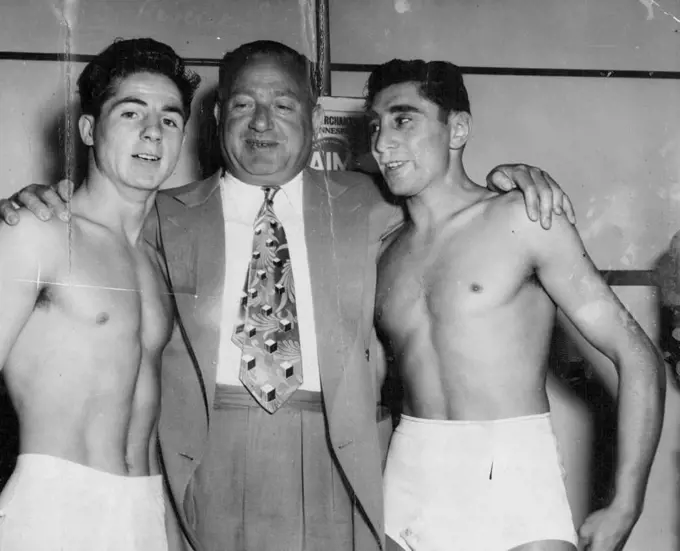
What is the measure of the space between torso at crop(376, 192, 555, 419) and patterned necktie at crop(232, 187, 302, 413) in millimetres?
236

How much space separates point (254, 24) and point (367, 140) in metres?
0.56

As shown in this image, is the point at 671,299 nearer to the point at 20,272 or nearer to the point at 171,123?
the point at 171,123

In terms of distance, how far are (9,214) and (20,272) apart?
0.41ft

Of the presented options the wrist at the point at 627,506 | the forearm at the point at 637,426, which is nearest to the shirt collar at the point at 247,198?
the forearm at the point at 637,426

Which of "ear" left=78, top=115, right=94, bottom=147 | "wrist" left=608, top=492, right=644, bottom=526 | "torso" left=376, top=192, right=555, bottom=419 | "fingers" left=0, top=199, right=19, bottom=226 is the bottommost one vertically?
"wrist" left=608, top=492, right=644, bottom=526

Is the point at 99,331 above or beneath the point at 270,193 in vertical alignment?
beneath

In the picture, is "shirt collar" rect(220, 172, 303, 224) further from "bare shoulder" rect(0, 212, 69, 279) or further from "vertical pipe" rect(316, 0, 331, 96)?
"vertical pipe" rect(316, 0, 331, 96)

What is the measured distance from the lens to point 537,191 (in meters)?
1.71

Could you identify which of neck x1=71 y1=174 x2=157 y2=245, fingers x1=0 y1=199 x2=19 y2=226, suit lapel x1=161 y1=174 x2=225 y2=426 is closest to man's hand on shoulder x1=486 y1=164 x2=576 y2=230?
suit lapel x1=161 y1=174 x2=225 y2=426

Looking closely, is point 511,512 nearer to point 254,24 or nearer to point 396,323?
point 396,323

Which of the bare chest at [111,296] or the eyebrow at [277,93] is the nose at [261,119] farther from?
the bare chest at [111,296]

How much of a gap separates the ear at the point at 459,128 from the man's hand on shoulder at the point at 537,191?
0.38 ft

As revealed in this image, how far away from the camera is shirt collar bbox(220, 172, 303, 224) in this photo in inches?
74.5

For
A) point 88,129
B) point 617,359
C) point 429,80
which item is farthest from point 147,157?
point 617,359
